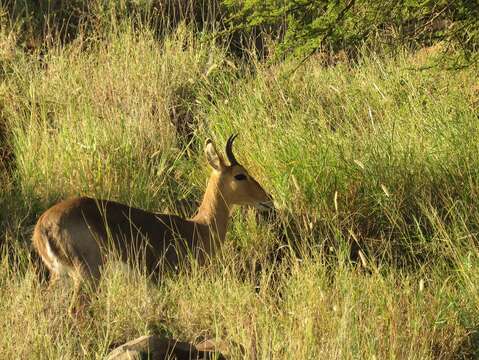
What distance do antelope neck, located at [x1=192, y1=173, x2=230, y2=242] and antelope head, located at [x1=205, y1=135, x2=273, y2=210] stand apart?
16mm

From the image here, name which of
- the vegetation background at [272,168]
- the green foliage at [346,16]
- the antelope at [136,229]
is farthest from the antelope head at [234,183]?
the green foliage at [346,16]

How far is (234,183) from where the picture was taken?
26.4 ft

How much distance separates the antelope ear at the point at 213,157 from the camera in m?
8.00

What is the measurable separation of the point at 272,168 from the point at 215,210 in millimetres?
635

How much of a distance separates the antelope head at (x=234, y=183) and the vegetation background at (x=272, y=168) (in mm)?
165

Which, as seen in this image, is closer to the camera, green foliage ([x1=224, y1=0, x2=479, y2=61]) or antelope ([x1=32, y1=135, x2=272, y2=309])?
antelope ([x1=32, y1=135, x2=272, y2=309])

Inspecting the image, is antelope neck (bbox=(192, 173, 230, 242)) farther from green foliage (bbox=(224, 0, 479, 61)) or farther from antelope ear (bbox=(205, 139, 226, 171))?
green foliage (bbox=(224, 0, 479, 61))

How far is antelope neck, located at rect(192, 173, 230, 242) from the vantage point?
316 inches

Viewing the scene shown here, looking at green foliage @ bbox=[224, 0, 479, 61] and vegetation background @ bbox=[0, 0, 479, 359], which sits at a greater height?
green foliage @ bbox=[224, 0, 479, 61]

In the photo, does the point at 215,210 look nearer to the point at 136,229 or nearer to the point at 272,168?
the point at 272,168

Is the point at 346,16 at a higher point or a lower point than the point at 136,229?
higher

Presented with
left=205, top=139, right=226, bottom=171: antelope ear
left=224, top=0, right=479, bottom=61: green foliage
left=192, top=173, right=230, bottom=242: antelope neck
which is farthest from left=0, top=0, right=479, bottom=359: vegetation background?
left=205, top=139, right=226, bottom=171: antelope ear

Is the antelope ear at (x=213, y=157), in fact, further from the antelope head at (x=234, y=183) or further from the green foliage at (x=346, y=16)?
the green foliage at (x=346, y=16)

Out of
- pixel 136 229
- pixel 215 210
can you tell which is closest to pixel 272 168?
pixel 215 210
